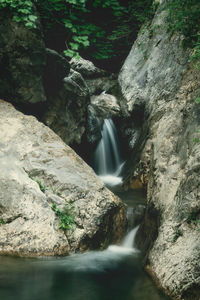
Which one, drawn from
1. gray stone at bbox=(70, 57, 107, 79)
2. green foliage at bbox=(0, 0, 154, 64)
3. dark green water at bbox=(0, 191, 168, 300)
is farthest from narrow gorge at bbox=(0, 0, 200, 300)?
gray stone at bbox=(70, 57, 107, 79)

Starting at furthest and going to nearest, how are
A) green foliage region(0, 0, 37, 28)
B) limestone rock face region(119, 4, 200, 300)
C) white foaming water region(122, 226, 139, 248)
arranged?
green foliage region(0, 0, 37, 28), white foaming water region(122, 226, 139, 248), limestone rock face region(119, 4, 200, 300)

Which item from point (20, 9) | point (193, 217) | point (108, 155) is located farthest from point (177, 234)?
point (108, 155)

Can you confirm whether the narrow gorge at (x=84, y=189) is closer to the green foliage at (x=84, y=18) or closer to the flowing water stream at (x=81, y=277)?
the flowing water stream at (x=81, y=277)

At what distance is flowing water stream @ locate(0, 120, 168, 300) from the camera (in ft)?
10.4

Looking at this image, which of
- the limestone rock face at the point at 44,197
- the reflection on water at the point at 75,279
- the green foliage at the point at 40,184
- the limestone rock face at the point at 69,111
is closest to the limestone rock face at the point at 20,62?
the limestone rock face at the point at 69,111

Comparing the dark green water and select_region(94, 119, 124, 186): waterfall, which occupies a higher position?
select_region(94, 119, 124, 186): waterfall

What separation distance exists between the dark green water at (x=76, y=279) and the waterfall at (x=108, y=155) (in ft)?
13.6

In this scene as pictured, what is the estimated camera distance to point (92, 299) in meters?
3.17

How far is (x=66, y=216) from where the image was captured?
4230 millimetres

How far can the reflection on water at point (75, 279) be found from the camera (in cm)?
316

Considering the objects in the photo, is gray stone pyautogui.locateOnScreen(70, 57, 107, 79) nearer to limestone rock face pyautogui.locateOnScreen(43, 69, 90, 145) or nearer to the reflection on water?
limestone rock face pyautogui.locateOnScreen(43, 69, 90, 145)

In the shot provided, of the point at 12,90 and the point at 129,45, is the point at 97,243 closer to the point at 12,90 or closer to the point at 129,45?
the point at 12,90

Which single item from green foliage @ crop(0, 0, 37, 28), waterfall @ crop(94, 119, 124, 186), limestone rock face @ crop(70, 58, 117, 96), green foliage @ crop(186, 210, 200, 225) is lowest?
green foliage @ crop(186, 210, 200, 225)

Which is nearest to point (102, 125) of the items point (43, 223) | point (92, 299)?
point (43, 223)
